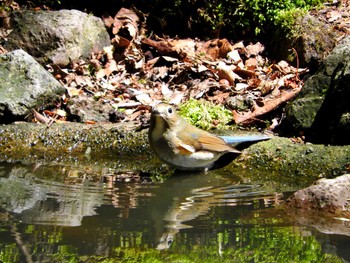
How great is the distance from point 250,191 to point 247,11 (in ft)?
14.0

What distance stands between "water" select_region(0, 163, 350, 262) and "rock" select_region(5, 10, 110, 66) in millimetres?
3010

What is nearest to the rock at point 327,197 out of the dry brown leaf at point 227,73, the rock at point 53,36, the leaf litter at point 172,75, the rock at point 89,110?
the leaf litter at point 172,75

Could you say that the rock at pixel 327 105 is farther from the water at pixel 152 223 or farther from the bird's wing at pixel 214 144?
the water at pixel 152 223

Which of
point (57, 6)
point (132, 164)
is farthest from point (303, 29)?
point (57, 6)

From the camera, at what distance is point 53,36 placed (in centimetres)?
822

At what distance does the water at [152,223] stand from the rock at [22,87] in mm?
1471

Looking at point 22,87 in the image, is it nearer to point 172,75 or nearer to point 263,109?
point 172,75

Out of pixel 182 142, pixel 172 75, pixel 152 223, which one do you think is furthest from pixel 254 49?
pixel 152 223

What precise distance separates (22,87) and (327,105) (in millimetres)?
3439

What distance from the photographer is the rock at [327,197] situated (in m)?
4.19

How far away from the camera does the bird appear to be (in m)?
5.74

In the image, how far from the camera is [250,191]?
199 inches

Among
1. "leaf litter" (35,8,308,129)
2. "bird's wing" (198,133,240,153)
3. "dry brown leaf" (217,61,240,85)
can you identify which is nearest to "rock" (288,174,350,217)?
"bird's wing" (198,133,240,153)

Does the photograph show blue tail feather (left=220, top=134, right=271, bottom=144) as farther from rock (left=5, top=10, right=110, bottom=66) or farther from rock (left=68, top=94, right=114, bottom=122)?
rock (left=5, top=10, right=110, bottom=66)
